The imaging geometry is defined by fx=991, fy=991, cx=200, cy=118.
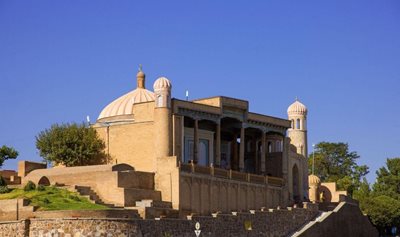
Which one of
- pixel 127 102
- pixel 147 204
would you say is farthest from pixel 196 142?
pixel 147 204

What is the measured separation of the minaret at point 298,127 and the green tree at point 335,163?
26.3 meters

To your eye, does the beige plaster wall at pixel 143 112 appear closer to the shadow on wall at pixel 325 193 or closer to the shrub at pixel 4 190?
the shrub at pixel 4 190

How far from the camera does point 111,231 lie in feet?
172

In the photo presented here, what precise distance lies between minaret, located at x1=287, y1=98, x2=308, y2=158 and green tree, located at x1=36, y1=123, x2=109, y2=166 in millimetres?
19330

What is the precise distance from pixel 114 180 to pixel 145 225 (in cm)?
563

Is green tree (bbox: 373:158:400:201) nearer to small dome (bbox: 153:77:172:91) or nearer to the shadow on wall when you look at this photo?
the shadow on wall

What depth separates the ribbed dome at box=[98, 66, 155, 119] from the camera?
70625 mm

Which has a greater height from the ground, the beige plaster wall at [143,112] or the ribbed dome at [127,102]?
the ribbed dome at [127,102]

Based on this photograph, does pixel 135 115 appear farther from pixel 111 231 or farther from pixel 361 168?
pixel 361 168

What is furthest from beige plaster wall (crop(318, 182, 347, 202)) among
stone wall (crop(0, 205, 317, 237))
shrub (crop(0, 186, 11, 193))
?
shrub (crop(0, 186, 11, 193))

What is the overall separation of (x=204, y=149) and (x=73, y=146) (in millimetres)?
9132

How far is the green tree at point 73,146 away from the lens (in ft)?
222

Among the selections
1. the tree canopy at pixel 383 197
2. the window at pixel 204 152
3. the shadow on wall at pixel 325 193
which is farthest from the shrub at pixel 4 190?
the tree canopy at pixel 383 197

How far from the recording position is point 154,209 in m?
57.2
